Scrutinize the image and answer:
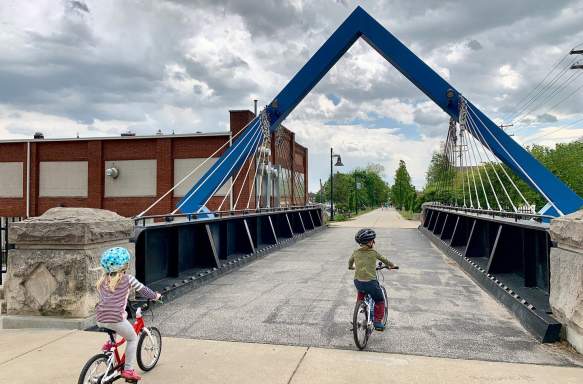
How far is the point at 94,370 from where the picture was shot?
3777 millimetres

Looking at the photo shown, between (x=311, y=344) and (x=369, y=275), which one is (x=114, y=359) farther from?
(x=369, y=275)

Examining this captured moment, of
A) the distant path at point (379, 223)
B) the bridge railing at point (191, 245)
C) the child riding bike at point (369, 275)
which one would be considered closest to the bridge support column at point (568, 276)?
the child riding bike at point (369, 275)

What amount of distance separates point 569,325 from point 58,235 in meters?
6.74

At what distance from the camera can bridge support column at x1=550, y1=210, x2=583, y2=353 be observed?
5055mm

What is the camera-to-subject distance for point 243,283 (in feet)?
32.2

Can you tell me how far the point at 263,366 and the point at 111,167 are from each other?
31157 millimetres

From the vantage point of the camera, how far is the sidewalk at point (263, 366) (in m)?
4.47

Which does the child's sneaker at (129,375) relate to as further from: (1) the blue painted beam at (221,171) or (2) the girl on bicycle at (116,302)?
(1) the blue painted beam at (221,171)

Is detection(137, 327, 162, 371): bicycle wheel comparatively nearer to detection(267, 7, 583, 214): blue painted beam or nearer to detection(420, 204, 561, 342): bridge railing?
detection(420, 204, 561, 342): bridge railing

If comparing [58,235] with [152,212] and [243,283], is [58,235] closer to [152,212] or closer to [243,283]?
[243,283]

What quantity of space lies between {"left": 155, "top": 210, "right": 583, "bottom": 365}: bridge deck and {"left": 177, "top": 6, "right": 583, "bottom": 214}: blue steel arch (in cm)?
544

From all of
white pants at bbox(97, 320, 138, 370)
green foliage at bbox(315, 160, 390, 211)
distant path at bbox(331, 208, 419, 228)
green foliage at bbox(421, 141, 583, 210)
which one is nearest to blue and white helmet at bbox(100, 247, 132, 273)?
white pants at bbox(97, 320, 138, 370)

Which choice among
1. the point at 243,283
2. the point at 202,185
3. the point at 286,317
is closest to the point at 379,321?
the point at 286,317

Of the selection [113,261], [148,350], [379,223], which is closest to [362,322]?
[148,350]
